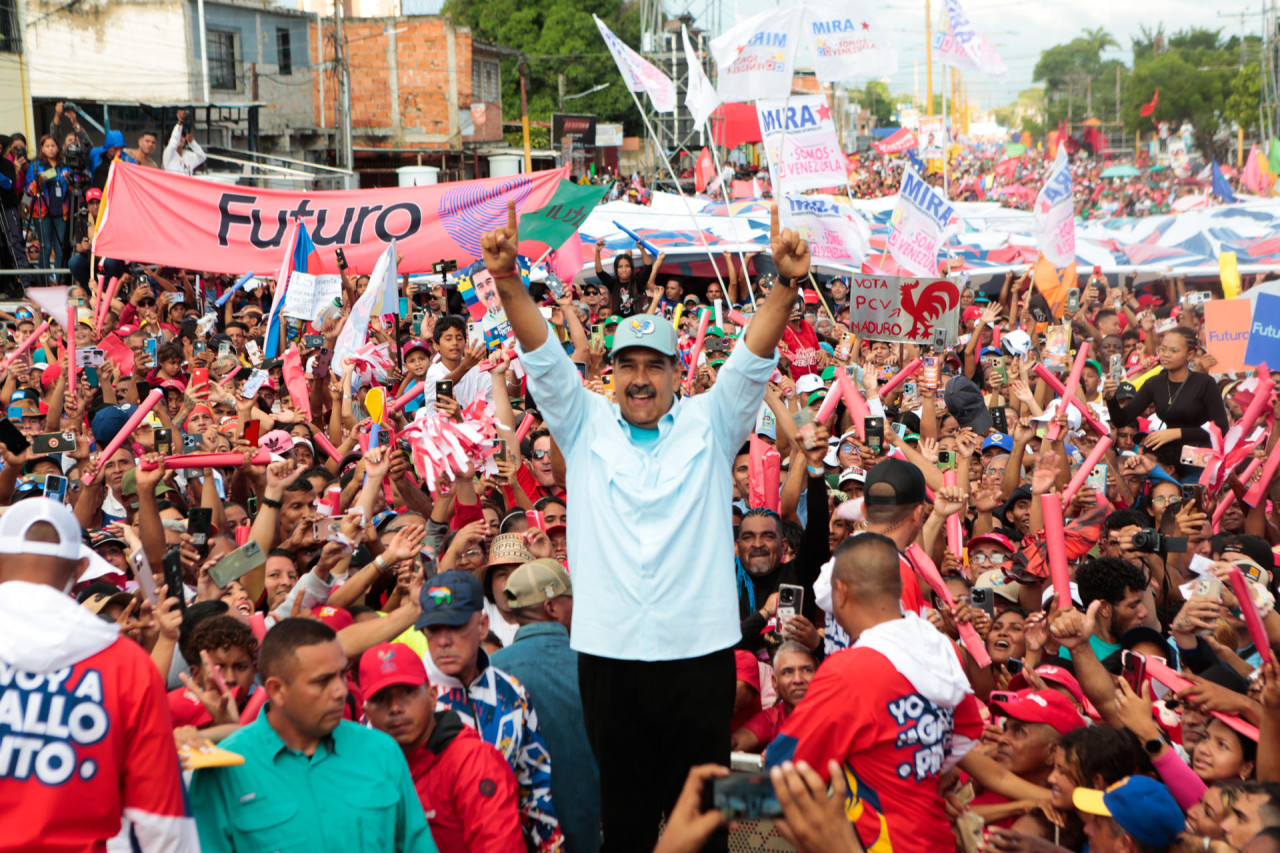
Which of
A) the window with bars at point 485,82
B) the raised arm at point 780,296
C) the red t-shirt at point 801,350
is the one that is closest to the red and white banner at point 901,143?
the window with bars at point 485,82

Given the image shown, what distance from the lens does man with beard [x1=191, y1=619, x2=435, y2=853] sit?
123 inches

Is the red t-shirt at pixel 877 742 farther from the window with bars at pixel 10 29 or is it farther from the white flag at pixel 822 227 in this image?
the window with bars at pixel 10 29

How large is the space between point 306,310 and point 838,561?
25.2 feet

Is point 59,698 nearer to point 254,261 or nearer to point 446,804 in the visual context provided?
point 446,804

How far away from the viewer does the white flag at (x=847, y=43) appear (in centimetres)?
1516

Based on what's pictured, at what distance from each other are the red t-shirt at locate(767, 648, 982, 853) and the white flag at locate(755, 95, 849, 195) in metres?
10.8

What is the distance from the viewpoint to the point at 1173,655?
493 centimetres

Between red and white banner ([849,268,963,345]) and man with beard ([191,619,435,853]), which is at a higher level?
red and white banner ([849,268,963,345])

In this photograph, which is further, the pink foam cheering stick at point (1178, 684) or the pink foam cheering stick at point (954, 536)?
the pink foam cheering stick at point (954, 536)

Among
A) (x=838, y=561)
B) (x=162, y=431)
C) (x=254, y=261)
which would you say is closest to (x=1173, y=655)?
(x=838, y=561)

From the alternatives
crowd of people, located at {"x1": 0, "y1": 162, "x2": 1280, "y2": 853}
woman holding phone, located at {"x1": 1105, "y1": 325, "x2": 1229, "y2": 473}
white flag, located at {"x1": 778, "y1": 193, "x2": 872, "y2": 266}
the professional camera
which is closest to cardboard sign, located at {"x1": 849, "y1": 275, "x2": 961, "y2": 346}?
woman holding phone, located at {"x1": 1105, "y1": 325, "x2": 1229, "y2": 473}

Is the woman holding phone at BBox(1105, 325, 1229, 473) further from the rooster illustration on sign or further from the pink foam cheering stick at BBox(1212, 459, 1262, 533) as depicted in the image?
the rooster illustration on sign

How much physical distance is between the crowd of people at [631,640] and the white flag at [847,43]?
8.87 metres

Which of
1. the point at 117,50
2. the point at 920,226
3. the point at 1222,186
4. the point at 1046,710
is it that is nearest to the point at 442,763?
the point at 1046,710
